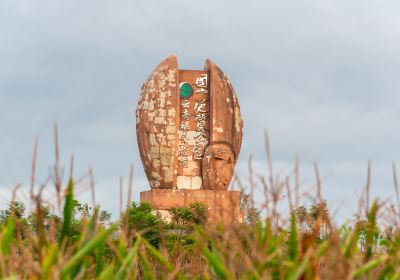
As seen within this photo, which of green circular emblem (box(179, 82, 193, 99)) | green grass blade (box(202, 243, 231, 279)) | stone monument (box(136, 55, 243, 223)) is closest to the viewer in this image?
green grass blade (box(202, 243, 231, 279))

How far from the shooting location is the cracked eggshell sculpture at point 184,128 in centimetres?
1349

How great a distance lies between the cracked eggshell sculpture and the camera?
13492mm

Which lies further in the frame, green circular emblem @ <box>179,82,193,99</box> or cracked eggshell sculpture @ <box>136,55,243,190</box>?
green circular emblem @ <box>179,82,193,99</box>

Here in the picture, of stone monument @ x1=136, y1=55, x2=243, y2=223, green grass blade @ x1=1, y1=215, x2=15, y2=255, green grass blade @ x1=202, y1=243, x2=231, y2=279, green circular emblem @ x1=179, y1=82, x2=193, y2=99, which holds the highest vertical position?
green circular emblem @ x1=179, y1=82, x2=193, y2=99

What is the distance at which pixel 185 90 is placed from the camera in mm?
13727

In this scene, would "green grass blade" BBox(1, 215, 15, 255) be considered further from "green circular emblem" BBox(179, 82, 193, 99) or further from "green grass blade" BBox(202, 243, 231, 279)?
A: "green circular emblem" BBox(179, 82, 193, 99)

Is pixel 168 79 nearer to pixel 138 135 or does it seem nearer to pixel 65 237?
pixel 138 135

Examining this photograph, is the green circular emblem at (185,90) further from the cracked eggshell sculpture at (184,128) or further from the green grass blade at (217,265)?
the green grass blade at (217,265)

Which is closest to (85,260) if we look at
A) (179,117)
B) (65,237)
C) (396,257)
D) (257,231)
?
(65,237)

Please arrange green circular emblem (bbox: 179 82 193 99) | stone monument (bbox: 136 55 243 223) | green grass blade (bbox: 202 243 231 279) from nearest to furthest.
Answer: green grass blade (bbox: 202 243 231 279) → stone monument (bbox: 136 55 243 223) → green circular emblem (bbox: 179 82 193 99)

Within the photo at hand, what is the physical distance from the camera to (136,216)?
1002cm

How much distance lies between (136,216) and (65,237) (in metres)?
8.22

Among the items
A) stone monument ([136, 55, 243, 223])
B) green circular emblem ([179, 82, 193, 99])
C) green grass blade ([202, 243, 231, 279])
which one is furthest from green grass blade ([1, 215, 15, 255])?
green circular emblem ([179, 82, 193, 99])

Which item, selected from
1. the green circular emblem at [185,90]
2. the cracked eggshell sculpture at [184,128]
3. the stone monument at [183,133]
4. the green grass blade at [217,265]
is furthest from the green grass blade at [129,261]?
the green circular emblem at [185,90]
